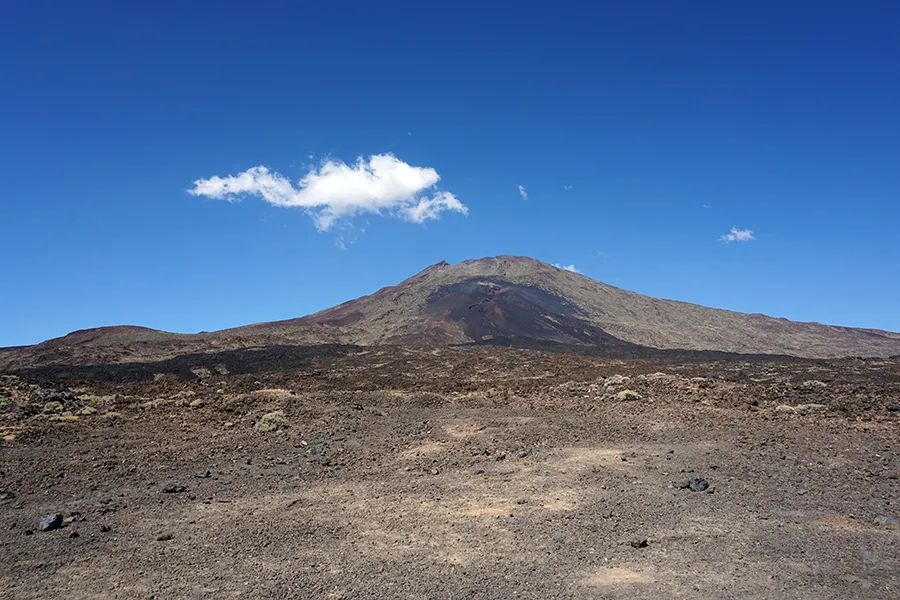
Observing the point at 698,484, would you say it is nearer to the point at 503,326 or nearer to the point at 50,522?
the point at 50,522

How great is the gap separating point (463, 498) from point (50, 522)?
272 inches

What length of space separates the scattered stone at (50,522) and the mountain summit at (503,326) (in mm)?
53653

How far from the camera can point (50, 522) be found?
913 centimetres

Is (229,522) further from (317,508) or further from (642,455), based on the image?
(642,455)

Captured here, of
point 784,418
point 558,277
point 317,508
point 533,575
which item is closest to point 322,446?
point 317,508

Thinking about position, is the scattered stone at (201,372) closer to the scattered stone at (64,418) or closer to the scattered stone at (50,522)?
the scattered stone at (64,418)

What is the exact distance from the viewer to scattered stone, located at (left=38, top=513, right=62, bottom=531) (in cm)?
908

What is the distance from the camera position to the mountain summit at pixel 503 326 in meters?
68.4

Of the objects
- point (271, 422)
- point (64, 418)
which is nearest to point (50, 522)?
point (271, 422)

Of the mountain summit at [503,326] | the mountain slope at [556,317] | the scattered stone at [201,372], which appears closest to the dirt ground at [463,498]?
the scattered stone at [201,372]

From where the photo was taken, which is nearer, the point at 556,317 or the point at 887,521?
the point at 887,521

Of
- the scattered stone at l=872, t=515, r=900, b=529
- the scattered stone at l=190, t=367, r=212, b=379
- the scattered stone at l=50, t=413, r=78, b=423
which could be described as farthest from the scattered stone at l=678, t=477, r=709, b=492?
the scattered stone at l=190, t=367, r=212, b=379

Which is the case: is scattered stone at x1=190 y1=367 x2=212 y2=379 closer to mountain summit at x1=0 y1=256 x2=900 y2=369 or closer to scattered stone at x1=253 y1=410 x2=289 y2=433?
mountain summit at x1=0 y1=256 x2=900 y2=369

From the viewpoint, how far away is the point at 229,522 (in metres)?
9.38
